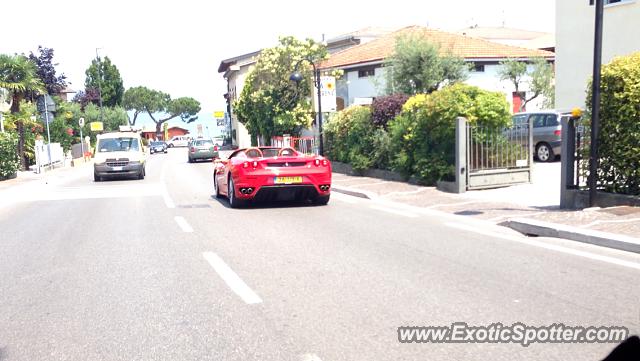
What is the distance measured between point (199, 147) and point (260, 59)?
6.56 metres

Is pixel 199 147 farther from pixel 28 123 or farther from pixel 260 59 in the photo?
pixel 28 123

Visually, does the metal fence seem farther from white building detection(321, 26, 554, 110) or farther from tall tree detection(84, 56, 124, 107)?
tall tree detection(84, 56, 124, 107)

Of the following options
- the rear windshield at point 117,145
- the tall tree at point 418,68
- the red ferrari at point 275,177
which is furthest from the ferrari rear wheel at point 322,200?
the tall tree at point 418,68

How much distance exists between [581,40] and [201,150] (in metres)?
22.7

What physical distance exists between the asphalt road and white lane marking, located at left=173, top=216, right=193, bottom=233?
6 centimetres

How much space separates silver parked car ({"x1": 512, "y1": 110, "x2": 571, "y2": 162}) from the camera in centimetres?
1952

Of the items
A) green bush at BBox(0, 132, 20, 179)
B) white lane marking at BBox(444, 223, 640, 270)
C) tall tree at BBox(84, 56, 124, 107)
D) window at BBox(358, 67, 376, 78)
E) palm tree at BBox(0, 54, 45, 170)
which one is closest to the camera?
white lane marking at BBox(444, 223, 640, 270)

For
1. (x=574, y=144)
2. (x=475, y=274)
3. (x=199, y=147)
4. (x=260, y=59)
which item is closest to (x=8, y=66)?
(x=199, y=147)

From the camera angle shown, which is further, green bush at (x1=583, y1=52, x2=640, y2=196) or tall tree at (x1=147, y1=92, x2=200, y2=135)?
tall tree at (x1=147, y1=92, x2=200, y2=135)

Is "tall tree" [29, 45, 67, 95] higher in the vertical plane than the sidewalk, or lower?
higher

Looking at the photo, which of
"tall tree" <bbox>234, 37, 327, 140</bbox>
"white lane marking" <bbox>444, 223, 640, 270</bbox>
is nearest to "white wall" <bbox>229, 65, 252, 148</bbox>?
"tall tree" <bbox>234, 37, 327, 140</bbox>

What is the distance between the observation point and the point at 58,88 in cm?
5572

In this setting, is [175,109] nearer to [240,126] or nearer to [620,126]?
[240,126]

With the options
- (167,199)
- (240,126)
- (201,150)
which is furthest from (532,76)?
(240,126)
